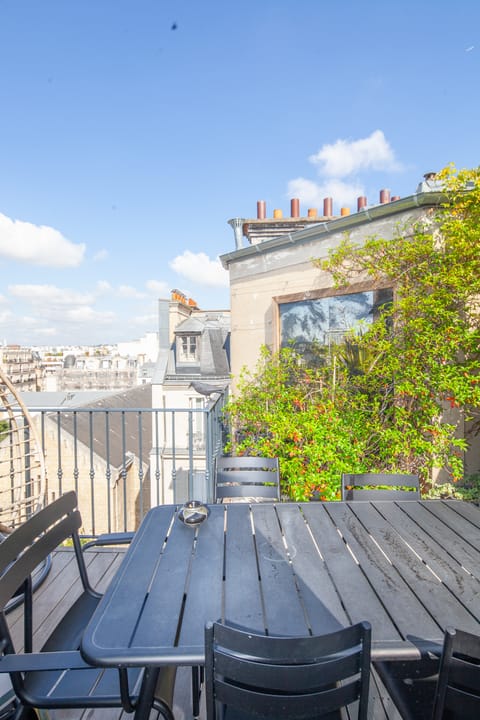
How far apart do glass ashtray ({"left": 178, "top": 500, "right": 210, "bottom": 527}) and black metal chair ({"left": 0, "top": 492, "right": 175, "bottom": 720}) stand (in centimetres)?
55

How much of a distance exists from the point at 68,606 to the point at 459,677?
2117mm

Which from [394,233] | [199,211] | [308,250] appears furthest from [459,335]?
[199,211]

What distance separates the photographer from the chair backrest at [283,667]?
915mm

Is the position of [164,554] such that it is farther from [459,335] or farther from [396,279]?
[396,279]

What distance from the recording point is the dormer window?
11.5 meters

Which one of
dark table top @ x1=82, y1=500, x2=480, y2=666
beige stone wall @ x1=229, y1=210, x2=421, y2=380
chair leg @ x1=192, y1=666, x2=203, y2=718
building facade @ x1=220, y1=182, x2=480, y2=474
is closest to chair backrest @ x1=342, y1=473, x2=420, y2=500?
dark table top @ x1=82, y1=500, x2=480, y2=666

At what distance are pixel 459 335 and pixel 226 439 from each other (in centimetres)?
337

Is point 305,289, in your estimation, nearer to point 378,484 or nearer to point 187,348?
point 378,484

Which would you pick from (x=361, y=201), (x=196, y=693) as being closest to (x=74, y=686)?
(x=196, y=693)

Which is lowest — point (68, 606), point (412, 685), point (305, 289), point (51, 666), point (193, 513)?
point (68, 606)

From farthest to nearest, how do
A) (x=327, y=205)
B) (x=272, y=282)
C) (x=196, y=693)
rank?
(x=327, y=205), (x=272, y=282), (x=196, y=693)

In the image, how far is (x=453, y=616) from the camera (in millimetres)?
1202

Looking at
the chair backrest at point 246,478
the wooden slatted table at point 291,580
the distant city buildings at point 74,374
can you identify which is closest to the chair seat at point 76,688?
the wooden slatted table at point 291,580

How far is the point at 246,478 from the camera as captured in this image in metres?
2.41
